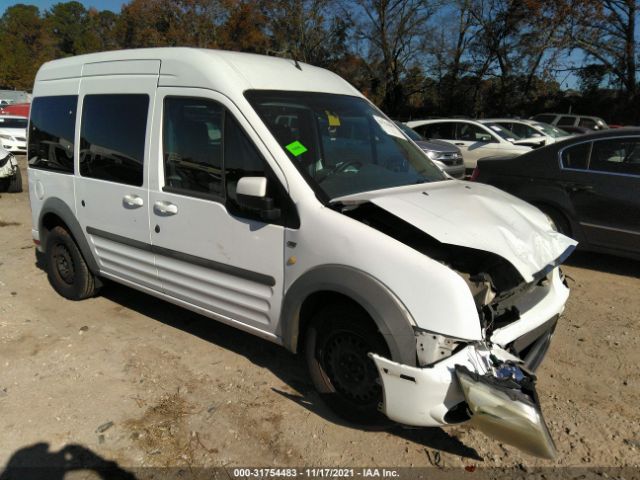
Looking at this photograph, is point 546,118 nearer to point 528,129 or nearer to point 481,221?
point 528,129

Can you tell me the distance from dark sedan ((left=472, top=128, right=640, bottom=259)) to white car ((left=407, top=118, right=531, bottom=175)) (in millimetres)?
6242

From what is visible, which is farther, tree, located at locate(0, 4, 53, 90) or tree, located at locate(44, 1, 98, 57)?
tree, located at locate(44, 1, 98, 57)

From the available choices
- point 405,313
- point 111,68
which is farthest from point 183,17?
point 405,313

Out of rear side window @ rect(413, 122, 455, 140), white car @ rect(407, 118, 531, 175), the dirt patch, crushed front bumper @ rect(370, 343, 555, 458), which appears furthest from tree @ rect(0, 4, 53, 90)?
crushed front bumper @ rect(370, 343, 555, 458)

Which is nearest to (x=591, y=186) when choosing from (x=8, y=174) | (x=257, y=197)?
(x=257, y=197)

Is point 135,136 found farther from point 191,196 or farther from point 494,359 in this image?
point 494,359

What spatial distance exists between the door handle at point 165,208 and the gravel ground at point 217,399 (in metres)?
1.13

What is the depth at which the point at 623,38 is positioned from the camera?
1067 inches

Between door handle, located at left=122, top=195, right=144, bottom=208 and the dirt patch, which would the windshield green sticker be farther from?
the dirt patch

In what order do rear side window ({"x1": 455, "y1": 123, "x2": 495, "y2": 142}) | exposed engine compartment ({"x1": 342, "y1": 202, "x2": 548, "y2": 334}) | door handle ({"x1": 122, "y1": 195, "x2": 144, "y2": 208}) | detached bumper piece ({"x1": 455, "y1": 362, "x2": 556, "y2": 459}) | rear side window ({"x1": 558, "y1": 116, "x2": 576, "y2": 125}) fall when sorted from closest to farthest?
detached bumper piece ({"x1": 455, "y1": 362, "x2": 556, "y2": 459}), exposed engine compartment ({"x1": 342, "y1": 202, "x2": 548, "y2": 334}), door handle ({"x1": 122, "y1": 195, "x2": 144, "y2": 208}), rear side window ({"x1": 455, "y1": 123, "x2": 495, "y2": 142}), rear side window ({"x1": 558, "y1": 116, "x2": 576, "y2": 125})

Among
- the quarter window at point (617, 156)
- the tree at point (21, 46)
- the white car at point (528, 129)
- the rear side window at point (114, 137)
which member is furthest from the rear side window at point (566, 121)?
the tree at point (21, 46)

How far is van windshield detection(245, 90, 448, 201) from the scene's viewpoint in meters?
3.18

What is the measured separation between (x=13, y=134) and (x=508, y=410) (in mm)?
17211

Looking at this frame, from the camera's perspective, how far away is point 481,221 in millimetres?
2881
